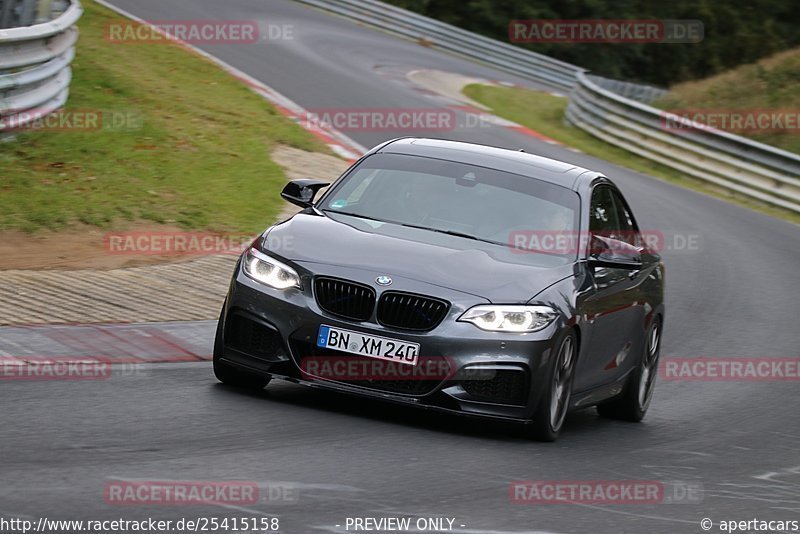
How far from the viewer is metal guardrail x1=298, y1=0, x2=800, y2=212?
84.7ft

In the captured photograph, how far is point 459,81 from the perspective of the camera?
33812 millimetres

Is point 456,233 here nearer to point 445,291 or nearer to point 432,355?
point 445,291

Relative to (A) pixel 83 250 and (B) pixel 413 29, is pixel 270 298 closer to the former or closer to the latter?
(A) pixel 83 250

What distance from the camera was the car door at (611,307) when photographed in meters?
8.38

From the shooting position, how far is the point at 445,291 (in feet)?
24.6

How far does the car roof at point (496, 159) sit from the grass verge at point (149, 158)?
512 cm

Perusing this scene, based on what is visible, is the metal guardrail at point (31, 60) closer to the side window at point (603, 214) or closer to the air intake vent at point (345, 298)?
the side window at point (603, 214)

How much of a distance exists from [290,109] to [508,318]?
16.3 meters

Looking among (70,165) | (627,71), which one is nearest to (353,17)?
(627,71)

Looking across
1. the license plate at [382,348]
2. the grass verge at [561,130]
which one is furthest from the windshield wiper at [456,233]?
the grass verge at [561,130]

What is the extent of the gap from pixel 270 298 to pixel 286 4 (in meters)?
32.7

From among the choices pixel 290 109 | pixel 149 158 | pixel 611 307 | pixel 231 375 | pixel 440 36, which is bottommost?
pixel 440 36

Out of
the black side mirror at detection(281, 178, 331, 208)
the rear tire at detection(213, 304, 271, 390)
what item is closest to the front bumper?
the rear tire at detection(213, 304, 271, 390)

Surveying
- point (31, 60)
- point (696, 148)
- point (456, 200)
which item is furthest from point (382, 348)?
point (696, 148)
